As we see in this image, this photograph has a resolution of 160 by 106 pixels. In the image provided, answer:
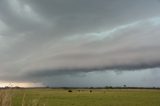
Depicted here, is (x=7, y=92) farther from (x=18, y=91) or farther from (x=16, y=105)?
(x=16, y=105)

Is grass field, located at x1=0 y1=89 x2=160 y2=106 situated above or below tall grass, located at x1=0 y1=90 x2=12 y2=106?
above

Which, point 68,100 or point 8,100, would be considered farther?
point 68,100

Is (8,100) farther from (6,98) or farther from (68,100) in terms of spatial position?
(68,100)

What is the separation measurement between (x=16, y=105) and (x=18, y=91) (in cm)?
2576

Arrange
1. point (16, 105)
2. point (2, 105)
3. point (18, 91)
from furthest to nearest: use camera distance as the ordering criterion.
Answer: point (16, 105) < point (18, 91) < point (2, 105)

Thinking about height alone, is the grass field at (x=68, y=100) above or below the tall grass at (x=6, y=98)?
above

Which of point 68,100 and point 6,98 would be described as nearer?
point 6,98

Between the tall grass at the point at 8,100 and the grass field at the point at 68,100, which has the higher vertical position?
the grass field at the point at 68,100

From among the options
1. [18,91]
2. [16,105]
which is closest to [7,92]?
[18,91]

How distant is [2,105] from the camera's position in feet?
18.2

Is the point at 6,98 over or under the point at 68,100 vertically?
under

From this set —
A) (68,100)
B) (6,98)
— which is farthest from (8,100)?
(68,100)

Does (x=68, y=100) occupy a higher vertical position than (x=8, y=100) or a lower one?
higher

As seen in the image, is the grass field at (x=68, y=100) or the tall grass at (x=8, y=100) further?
the grass field at (x=68, y=100)
